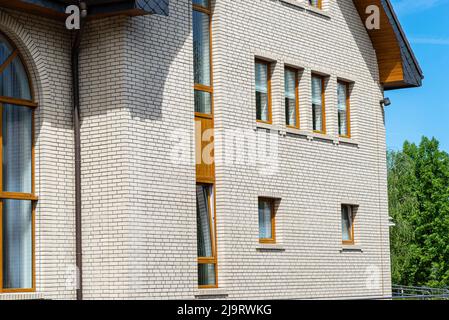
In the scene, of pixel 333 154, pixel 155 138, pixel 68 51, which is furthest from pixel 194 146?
pixel 333 154

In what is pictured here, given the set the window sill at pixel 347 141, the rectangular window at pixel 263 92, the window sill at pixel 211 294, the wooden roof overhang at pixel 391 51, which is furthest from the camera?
the wooden roof overhang at pixel 391 51

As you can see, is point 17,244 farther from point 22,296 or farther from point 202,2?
point 202,2

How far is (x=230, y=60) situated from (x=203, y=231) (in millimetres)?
3268

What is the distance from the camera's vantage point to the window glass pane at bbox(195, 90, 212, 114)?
18.1m

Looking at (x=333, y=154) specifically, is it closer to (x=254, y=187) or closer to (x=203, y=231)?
(x=254, y=187)

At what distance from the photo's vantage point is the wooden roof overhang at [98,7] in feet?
49.6

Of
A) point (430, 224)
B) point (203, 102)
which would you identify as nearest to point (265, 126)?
point (203, 102)

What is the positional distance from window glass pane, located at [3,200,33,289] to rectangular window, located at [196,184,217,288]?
3.48m

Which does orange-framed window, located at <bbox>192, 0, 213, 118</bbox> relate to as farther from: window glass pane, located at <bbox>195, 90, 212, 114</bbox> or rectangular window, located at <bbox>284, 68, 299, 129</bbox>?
rectangular window, located at <bbox>284, 68, 299, 129</bbox>

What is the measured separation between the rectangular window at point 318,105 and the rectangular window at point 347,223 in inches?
76.1

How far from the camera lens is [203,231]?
58.9ft

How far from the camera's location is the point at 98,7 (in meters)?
15.7

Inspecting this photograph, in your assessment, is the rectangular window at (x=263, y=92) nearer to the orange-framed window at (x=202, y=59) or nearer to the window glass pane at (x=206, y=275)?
the orange-framed window at (x=202, y=59)

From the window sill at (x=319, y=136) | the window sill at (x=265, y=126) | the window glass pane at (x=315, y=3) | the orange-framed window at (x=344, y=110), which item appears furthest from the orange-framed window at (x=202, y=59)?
the orange-framed window at (x=344, y=110)
